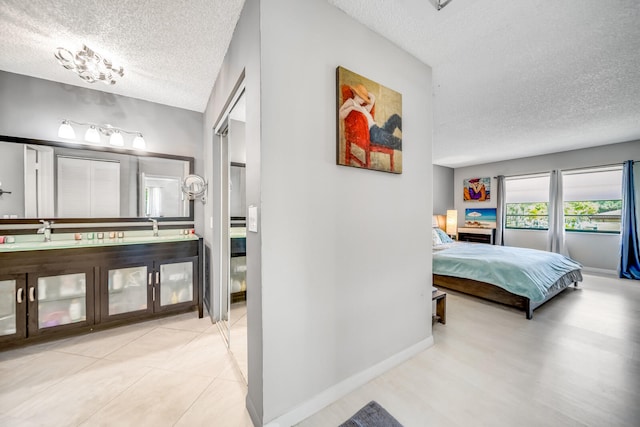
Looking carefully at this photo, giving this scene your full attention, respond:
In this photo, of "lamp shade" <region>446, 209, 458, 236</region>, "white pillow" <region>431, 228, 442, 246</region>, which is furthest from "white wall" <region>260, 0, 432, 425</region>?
"lamp shade" <region>446, 209, 458, 236</region>

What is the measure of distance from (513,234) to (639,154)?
244cm

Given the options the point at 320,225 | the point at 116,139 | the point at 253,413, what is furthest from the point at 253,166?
the point at 116,139

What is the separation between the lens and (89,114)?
251cm

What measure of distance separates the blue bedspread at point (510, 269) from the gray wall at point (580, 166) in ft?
6.20

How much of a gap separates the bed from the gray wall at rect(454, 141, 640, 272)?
6.08ft

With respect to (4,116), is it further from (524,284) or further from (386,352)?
(524,284)

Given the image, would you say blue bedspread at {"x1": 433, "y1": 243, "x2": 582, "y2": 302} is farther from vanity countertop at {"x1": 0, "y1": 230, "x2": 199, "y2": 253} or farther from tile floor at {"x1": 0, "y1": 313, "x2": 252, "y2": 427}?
vanity countertop at {"x1": 0, "y1": 230, "x2": 199, "y2": 253}

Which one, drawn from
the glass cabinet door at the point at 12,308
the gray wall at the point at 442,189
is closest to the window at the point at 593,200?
the gray wall at the point at 442,189

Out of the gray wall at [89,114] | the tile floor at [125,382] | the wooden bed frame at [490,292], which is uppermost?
the gray wall at [89,114]

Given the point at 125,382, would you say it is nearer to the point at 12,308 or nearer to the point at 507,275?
the point at 12,308

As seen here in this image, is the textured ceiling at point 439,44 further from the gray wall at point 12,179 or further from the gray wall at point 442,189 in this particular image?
the gray wall at point 442,189

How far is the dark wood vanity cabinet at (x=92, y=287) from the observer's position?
1949mm

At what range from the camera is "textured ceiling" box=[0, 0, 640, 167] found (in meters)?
1.50

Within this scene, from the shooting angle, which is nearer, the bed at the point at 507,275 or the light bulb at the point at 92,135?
the light bulb at the point at 92,135
